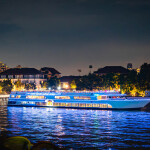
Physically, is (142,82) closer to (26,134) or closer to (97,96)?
(97,96)

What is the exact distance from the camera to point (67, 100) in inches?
3177

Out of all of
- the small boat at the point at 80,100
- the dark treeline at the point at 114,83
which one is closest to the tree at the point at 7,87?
the dark treeline at the point at 114,83

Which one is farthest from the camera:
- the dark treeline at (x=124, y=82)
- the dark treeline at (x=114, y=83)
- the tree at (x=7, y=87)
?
the tree at (x=7, y=87)

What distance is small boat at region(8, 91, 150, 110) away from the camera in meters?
74.6

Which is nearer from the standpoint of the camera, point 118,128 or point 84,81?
point 118,128

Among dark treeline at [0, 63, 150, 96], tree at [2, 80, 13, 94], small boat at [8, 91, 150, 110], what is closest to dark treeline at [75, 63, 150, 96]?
dark treeline at [0, 63, 150, 96]

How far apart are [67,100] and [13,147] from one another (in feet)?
219

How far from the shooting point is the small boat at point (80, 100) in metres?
74.6

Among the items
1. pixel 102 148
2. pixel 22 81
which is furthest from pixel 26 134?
pixel 22 81

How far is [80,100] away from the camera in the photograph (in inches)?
3093

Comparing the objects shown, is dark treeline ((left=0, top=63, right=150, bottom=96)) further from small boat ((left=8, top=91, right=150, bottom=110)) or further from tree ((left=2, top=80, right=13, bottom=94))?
small boat ((left=8, top=91, right=150, bottom=110))

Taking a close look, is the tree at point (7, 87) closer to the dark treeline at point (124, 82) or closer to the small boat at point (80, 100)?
the dark treeline at point (124, 82)

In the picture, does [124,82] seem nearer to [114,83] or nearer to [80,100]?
[114,83]

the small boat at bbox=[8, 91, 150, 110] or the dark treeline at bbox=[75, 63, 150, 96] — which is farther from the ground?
the dark treeline at bbox=[75, 63, 150, 96]
